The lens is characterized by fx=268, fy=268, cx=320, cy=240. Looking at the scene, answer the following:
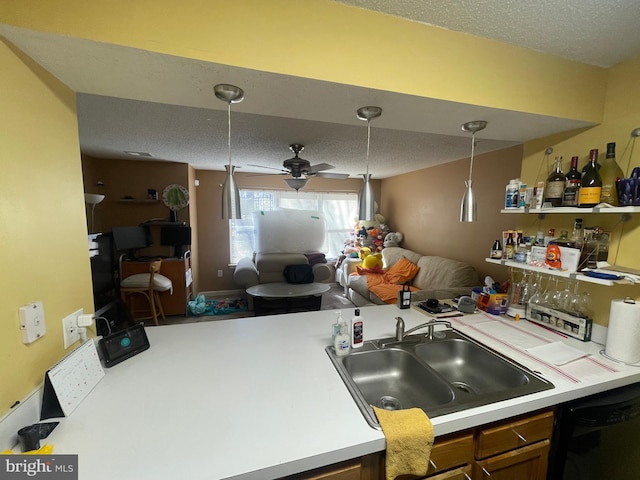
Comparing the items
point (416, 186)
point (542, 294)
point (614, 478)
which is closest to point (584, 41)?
point (542, 294)

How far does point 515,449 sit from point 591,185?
1.19 m

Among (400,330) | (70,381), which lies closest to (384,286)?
(400,330)

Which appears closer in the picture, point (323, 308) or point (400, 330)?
point (400, 330)

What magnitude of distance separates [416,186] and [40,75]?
4.27m

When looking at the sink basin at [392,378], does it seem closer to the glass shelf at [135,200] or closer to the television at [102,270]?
the television at [102,270]

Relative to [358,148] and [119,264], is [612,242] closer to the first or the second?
[358,148]

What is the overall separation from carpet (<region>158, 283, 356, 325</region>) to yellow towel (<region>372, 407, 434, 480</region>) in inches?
113

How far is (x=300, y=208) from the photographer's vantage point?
5.11 metres

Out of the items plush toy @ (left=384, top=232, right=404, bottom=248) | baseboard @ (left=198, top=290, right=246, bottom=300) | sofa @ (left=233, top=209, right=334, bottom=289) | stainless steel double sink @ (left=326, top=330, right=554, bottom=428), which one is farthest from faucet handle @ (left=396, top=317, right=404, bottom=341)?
baseboard @ (left=198, top=290, right=246, bottom=300)

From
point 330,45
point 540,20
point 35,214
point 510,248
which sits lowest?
point 510,248

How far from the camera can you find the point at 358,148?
2.87 m

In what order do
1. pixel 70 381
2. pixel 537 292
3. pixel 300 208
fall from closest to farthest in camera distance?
pixel 70 381, pixel 537 292, pixel 300 208

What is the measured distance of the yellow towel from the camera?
0.77 meters

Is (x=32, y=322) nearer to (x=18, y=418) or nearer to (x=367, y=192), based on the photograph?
(x=18, y=418)
